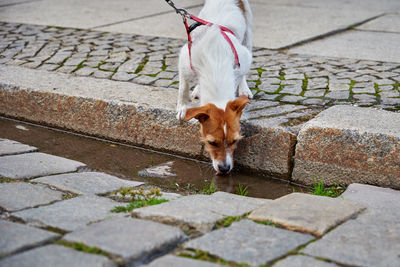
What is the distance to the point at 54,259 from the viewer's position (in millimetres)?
2139

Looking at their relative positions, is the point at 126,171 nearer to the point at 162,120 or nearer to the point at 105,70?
the point at 162,120

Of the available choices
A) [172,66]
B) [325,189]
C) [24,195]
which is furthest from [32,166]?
[172,66]

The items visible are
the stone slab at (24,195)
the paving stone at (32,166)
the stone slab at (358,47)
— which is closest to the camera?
the stone slab at (24,195)

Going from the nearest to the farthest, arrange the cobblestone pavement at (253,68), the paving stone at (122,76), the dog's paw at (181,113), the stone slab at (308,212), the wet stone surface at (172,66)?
the stone slab at (308,212)
the dog's paw at (181,113)
the cobblestone pavement at (253,68)
the wet stone surface at (172,66)
the paving stone at (122,76)

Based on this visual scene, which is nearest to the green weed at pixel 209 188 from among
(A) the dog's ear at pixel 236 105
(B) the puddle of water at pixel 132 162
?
(B) the puddle of water at pixel 132 162

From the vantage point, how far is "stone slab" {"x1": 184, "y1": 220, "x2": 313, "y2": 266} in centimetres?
222

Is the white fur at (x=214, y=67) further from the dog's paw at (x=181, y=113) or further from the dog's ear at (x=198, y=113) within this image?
the dog's ear at (x=198, y=113)

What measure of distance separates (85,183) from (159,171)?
819 mm

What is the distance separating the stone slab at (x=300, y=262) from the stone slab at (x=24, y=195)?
4.59 feet

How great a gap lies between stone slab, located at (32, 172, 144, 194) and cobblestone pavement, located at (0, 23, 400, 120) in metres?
1.26

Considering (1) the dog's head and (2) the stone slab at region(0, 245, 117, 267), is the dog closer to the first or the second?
(1) the dog's head

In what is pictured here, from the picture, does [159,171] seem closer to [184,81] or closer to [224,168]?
[224,168]

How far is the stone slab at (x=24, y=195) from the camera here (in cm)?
280

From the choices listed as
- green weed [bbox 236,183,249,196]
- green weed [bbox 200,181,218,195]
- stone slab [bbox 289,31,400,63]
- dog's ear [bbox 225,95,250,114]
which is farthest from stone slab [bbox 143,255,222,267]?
stone slab [bbox 289,31,400,63]
